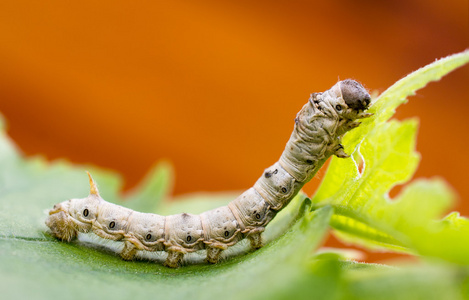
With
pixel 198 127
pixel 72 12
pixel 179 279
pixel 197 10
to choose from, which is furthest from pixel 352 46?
pixel 179 279

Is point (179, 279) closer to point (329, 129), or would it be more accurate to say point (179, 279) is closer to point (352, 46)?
point (329, 129)

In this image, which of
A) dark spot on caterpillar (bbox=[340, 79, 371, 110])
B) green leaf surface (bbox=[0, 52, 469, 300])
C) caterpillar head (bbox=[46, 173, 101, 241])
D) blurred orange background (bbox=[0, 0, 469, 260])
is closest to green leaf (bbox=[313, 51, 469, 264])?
green leaf surface (bbox=[0, 52, 469, 300])

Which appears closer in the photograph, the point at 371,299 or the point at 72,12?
the point at 371,299

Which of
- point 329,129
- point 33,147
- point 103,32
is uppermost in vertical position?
point 103,32

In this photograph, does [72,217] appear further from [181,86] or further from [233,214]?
[181,86]

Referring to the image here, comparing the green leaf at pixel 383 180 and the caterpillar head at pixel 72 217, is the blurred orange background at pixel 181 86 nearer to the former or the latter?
the caterpillar head at pixel 72 217

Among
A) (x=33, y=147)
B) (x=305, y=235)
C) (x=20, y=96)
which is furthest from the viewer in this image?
(x=20, y=96)

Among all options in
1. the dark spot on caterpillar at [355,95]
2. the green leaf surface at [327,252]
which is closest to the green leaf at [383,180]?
the green leaf surface at [327,252]
